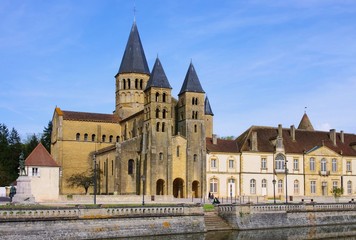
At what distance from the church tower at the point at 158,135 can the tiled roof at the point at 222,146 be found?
18.0 feet

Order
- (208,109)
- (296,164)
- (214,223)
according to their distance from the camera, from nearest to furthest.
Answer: (214,223)
(296,164)
(208,109)

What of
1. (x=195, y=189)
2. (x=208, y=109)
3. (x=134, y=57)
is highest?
(x=134, y=57)

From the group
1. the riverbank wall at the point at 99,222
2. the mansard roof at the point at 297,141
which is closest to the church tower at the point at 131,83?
the mansard roof at the point at 297,141

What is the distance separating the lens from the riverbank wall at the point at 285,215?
3962 cm

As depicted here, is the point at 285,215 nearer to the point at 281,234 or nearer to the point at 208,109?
the point at 281,234

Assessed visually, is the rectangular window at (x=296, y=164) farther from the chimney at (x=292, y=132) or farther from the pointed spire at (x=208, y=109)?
the pointed spire at (x=208, y=109)

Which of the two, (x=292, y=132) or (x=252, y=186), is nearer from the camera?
(x=252, y=186)

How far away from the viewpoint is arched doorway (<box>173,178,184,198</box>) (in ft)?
197

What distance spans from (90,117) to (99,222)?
3917 cm

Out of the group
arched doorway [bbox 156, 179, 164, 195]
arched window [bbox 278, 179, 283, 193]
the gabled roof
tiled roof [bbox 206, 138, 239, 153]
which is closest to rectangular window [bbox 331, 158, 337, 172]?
arched window [bbox 278, 179, 283, 193]

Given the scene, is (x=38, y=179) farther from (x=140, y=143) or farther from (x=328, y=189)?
(x=328, y=189)

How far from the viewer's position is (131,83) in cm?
7456

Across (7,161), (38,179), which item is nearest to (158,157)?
(38,179)

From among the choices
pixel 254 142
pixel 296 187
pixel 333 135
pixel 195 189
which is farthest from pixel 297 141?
pixel 195 189
